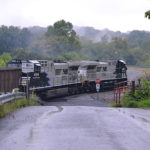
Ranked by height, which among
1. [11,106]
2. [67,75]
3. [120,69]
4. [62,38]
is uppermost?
[62,38]

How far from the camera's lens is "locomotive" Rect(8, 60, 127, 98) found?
34094 mm

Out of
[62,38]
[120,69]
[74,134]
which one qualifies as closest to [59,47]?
[62,38]

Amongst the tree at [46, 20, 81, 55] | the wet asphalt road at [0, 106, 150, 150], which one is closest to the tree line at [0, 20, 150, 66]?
the tree at [46, 20, 81, 55]

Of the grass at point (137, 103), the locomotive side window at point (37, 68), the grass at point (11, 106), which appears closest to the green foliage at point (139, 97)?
the grass at point (137, 103)

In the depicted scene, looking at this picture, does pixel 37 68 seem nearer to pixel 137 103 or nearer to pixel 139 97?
pixel 139 97

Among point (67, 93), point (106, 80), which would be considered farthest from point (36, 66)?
point (106, 80)

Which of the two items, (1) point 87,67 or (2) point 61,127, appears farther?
(1) point 87,67

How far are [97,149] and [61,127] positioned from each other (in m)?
2.98

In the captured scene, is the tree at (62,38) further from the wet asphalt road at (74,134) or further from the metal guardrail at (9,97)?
the wet asphalt road at (74,134)

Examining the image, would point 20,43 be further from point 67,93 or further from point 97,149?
point 97,149

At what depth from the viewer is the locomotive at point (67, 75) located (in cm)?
3409

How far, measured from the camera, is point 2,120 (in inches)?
486

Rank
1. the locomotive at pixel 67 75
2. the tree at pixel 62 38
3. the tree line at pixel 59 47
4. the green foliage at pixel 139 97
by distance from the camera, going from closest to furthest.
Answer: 1. the green foliage at pixel 139 97
2. the locomotive at pixel 67 75
3. the tree line at pixel 59 47
4. the tree at pixel 62 38

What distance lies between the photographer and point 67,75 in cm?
4009
